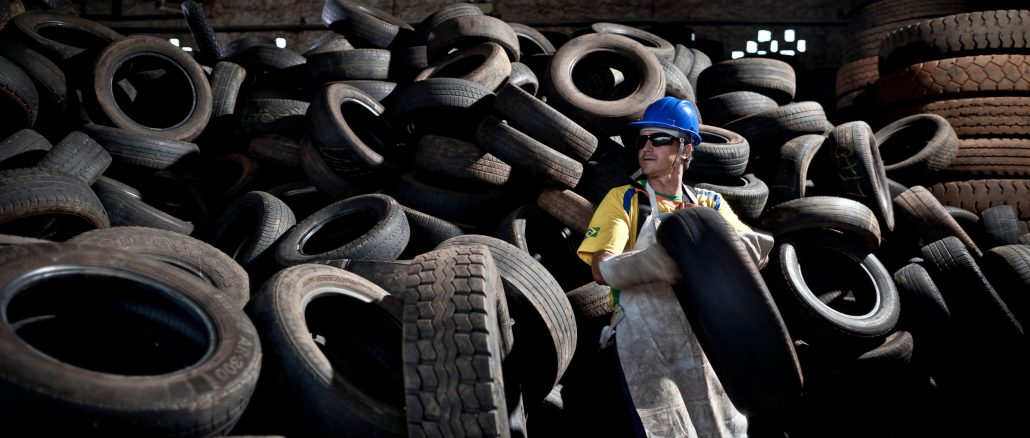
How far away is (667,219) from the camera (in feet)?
7.36

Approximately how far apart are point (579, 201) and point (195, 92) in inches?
137

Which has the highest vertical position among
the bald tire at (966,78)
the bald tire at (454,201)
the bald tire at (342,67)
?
the bald tire at (966,78)

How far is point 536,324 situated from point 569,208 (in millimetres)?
1404

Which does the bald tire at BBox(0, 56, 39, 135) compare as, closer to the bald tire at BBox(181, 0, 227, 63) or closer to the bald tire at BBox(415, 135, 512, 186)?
the bald tire at BBox(181, 0, 227, 63)

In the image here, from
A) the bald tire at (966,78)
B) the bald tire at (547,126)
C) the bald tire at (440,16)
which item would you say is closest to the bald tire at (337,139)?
the bald tire at (547,126)

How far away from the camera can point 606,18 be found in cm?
875

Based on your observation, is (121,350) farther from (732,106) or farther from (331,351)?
(732,106)

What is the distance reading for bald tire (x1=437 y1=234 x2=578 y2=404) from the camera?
3004mm

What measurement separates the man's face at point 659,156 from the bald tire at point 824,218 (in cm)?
192

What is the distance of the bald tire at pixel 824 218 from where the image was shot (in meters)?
4.34

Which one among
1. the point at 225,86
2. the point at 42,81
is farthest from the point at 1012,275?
the point at 42,81

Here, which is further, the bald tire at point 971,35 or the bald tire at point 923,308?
the bald tire at point 971,35

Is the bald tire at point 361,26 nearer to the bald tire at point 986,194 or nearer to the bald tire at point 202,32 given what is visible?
the bald tire at point 202,32

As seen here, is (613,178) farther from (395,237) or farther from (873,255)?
(873,255)
